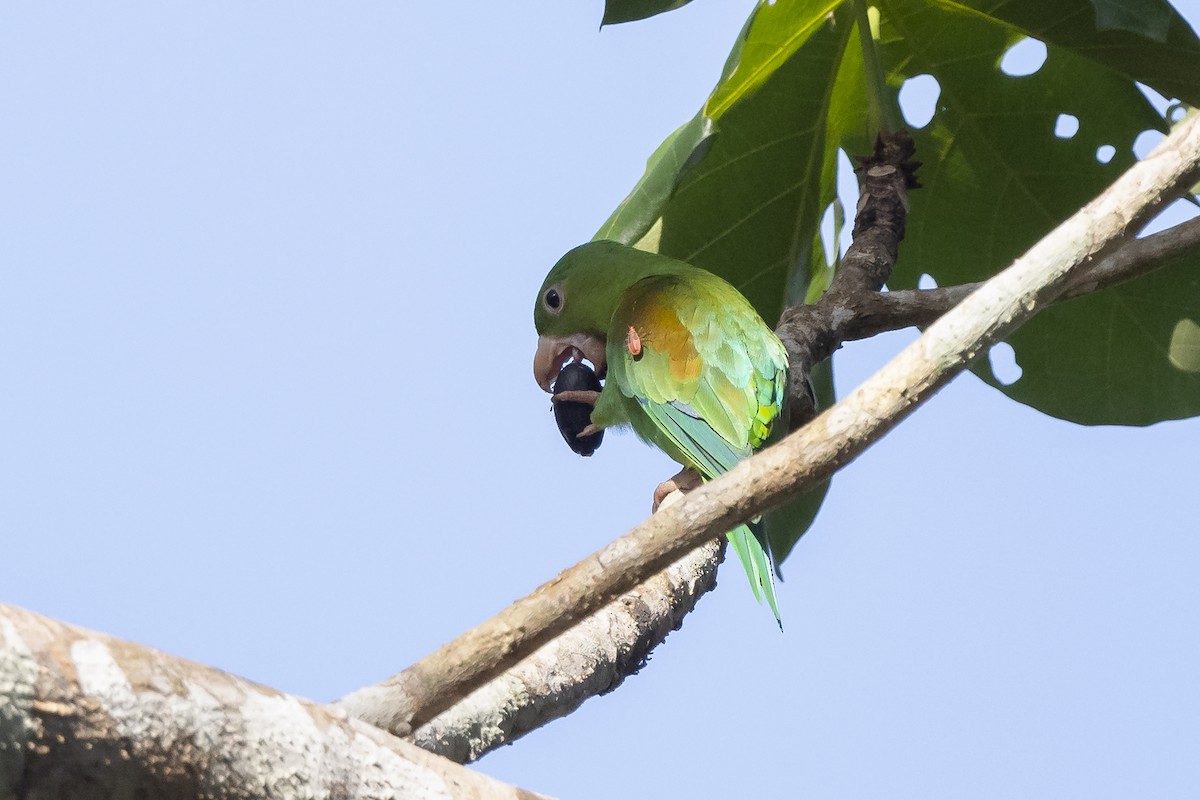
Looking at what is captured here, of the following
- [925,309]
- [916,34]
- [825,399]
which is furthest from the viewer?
[825,399]

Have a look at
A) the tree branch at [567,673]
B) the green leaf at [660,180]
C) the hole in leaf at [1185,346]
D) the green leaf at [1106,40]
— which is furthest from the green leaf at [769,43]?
the tree branch at [567,673]

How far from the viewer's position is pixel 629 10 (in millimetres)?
2988

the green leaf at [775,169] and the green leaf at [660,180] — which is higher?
the green leaf at [775,169]

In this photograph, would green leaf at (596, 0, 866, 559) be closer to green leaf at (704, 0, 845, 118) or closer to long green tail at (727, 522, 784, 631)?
green leaf at (704, 0, 845, 118)

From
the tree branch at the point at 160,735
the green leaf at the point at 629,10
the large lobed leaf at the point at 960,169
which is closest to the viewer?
the tree branch at the point at 160,735

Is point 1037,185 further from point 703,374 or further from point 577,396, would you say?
point 577,396

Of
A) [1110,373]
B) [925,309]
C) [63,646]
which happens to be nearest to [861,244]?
[925,309]

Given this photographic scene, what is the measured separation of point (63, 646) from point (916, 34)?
3.44m

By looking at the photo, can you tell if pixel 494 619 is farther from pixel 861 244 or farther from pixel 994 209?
pixel 994 209

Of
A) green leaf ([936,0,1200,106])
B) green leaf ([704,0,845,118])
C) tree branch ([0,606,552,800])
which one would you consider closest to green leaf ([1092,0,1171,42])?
green leaf ([936,0,1200,106])

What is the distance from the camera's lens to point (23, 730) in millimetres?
1021

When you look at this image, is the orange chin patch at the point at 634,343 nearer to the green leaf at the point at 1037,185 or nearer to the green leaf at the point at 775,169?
the green leaf at the point at 775,169

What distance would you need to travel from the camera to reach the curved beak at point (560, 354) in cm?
432

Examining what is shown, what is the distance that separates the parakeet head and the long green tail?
128cm
